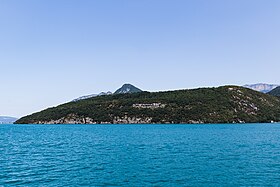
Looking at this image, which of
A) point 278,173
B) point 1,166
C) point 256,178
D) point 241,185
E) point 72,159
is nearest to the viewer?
point 241,185

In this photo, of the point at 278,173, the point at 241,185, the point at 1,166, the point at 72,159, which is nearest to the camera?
the point at 241,185

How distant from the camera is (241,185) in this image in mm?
32750

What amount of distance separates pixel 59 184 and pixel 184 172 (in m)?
17.4

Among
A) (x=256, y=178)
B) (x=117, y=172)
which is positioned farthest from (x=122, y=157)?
(x=256, y=178)

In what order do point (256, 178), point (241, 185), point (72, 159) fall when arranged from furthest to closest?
point (72, 159) < point (256, 178) < point (241, 185)

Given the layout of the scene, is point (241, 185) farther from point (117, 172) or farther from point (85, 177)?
point (85, 177)

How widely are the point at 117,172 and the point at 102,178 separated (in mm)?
4154

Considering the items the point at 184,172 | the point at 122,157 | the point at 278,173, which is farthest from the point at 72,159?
the point at 278,173

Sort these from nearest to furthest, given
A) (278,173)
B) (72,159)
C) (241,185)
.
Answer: (241,185), (278,173), (72,159)

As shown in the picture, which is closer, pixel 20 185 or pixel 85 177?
pixel 20 185

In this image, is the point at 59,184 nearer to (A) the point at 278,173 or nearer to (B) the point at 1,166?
(B) the point at 1,166

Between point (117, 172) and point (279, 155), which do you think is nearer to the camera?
point (117, 172)

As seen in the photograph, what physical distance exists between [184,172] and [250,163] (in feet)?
46.0

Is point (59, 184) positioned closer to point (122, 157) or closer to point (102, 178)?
point (102, 178)
